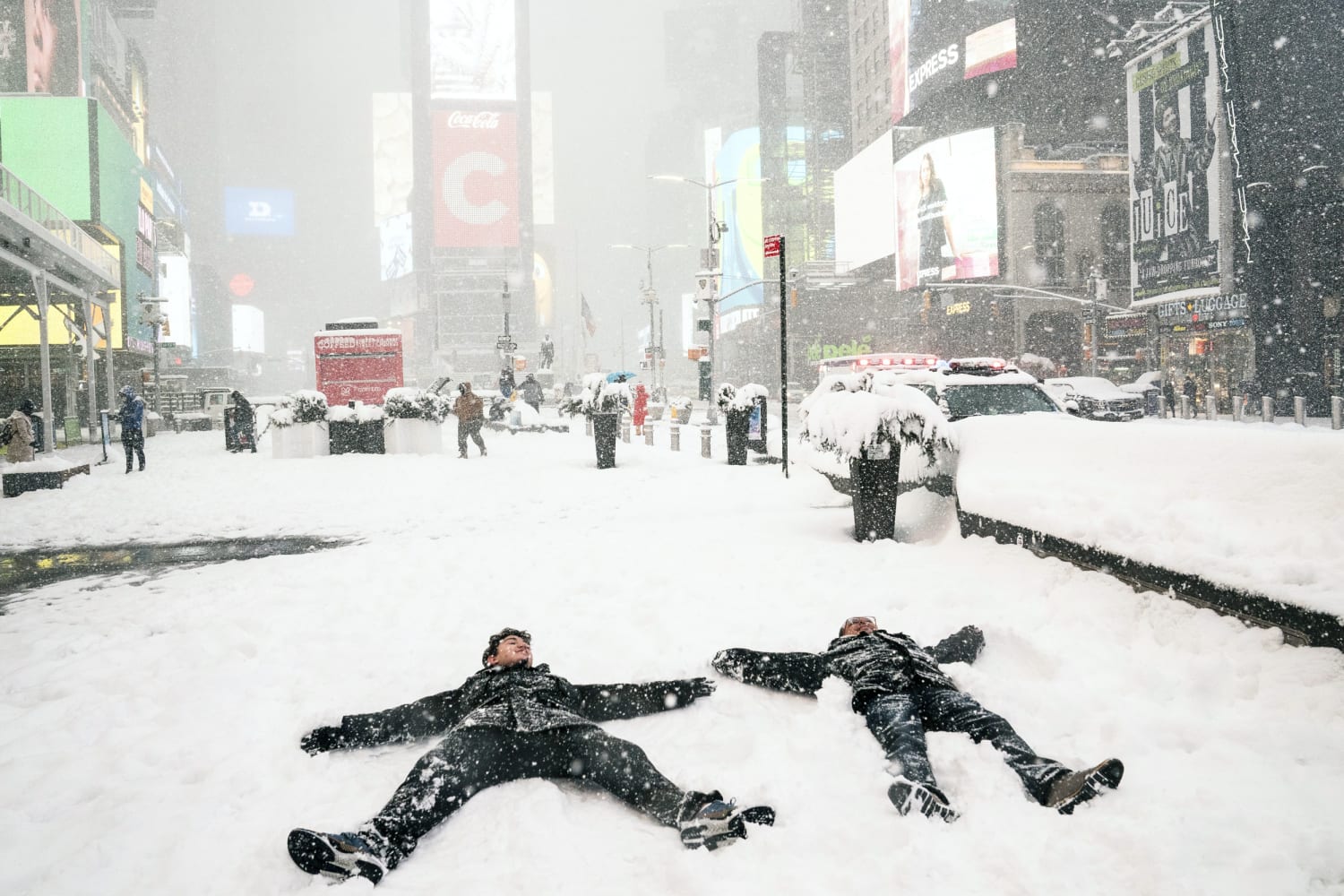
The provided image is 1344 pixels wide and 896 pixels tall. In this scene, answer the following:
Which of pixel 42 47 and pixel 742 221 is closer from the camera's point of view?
pixel 42 47

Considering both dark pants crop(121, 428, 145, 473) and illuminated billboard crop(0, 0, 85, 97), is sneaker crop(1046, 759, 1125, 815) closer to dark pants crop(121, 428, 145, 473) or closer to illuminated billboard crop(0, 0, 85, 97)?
dark pants crop(121, 428, 145, 473)

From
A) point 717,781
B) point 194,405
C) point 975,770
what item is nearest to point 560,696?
point 717,781

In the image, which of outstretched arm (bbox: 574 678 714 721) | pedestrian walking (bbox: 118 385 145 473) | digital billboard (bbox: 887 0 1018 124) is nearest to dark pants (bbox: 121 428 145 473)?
pedestrian walking (bbox: 118 385 145 473)

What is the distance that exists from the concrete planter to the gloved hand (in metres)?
18.2

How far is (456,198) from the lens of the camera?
127562 mm

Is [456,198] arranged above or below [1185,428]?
above

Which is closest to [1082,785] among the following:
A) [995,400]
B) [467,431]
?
[995,400]

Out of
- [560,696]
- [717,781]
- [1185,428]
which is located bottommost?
[717,781]

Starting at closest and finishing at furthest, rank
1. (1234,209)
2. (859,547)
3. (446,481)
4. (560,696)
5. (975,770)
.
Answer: (975,770) → (560,696) → (859,547) → (446,481) → (1234,209)

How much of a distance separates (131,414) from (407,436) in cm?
592

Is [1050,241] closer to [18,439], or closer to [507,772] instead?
[18,439]

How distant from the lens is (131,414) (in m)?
18.0

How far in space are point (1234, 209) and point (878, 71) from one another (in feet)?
165

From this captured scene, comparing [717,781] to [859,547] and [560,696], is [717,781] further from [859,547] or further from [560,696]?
[859,547]
